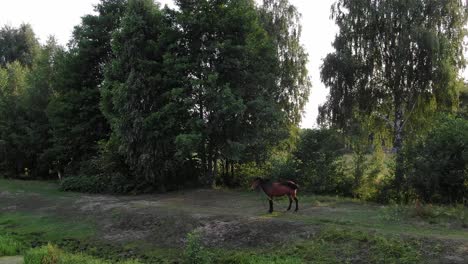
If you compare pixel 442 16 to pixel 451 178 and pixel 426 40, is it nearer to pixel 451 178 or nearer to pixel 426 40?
pixel 426 40

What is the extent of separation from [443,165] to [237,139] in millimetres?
11092

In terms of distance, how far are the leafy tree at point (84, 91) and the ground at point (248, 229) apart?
974 centimetres

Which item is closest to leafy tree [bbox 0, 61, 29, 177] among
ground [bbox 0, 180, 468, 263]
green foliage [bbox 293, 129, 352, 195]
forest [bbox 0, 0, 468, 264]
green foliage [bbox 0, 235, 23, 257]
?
forest [bbox 0, 0, 468, 264]

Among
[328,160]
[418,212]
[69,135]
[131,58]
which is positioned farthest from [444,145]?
[69,135]

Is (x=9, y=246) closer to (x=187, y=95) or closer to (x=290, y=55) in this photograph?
(x=187, y=95)

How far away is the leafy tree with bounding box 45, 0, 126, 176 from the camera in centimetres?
2959

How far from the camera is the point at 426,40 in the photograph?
890 inches

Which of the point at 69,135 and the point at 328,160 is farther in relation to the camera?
the point at 69,135

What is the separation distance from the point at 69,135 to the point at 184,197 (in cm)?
1283

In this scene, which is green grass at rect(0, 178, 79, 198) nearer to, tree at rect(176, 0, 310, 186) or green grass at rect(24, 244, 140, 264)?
tree at rect(176, 0, 310, 186)

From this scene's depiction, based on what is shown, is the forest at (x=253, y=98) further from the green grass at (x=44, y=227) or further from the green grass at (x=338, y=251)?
the green grass at (x=338, y=251)

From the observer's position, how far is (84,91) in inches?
1162

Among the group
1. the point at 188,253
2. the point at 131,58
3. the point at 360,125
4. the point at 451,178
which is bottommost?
the point at 188,253

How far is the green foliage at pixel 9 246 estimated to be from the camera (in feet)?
47.0
